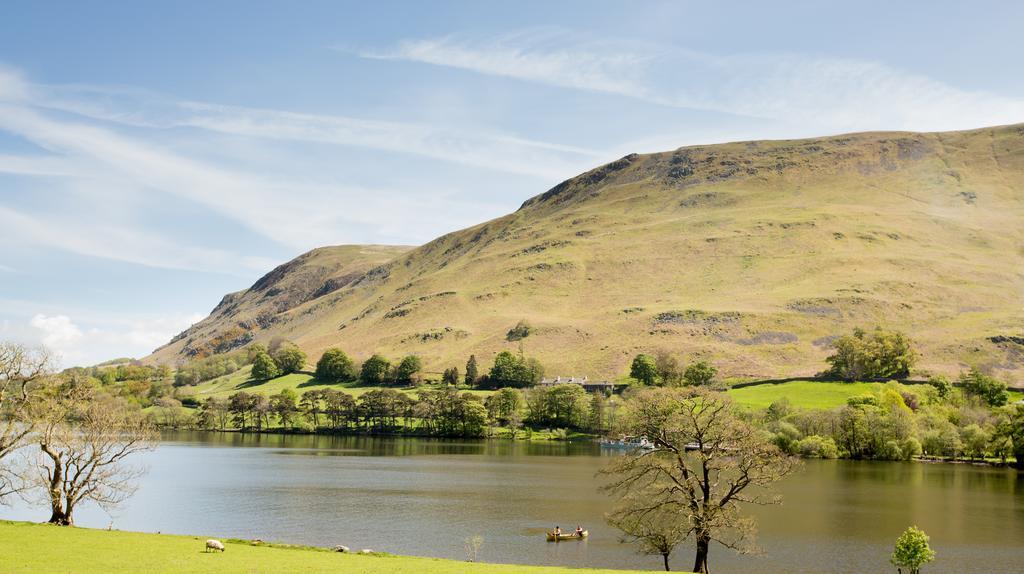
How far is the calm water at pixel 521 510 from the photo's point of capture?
176ft

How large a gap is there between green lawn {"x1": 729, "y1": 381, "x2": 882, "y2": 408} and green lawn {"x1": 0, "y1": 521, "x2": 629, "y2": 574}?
13040 cm

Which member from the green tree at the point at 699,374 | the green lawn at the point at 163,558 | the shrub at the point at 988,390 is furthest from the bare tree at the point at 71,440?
the shrub at the point at 988,390

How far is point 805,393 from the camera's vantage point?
554ft

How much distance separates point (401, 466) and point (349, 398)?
77.3 m

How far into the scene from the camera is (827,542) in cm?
5794

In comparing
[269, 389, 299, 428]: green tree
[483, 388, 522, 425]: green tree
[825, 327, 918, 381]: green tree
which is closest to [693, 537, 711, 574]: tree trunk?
[483, 388, 522, 425]: green tree

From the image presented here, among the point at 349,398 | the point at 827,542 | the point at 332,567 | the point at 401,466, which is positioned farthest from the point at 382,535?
the point at 349,398

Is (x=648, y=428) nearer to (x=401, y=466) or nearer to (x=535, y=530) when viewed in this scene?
(x=535, y=530)

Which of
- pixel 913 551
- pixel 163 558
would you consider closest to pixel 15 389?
pixel 163 558

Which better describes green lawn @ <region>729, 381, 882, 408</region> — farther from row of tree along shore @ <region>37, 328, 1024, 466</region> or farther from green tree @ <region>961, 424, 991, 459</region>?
green tree @ <region>961, 424, 991, 459</region>

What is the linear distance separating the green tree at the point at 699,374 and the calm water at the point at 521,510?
6698 cm

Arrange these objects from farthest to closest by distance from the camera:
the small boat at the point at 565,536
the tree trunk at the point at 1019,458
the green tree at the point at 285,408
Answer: the green tree at the point at 285,408 < the tree trunk at the point at 1019,458 < the small boat at the point at 565,536

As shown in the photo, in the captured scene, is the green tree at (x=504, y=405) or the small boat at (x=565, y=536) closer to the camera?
the small boat at (x=565, y=536)

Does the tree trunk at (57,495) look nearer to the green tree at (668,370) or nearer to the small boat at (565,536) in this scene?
the small boat at (565,536)
